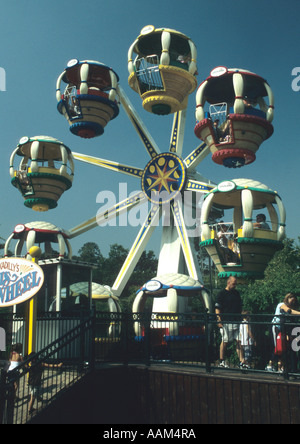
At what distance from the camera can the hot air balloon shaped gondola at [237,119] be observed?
731 inches

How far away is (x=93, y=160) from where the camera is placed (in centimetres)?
2850

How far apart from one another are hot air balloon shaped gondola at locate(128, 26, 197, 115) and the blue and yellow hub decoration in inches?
142

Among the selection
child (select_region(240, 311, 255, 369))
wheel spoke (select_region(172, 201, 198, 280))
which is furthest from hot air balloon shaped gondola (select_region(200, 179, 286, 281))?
child (select_region(240, 311, 255, 369))

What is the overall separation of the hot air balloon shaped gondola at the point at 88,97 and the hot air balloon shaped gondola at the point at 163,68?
2129 millimetres

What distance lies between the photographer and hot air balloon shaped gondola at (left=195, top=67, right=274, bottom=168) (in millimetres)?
18578

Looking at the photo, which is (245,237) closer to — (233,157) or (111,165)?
(233,157)

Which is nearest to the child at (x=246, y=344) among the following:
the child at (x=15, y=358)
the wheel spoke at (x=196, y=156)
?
the child at (x=15, y=358)

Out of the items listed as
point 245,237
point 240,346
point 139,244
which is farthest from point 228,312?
point 139,244

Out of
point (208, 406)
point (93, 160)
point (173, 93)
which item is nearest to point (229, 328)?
point (208, 406)

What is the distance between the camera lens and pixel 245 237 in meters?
18.3

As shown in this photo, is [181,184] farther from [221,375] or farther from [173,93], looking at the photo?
[221,375]

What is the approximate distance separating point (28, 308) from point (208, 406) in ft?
14.9

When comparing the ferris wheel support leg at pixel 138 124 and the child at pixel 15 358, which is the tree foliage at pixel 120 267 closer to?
the ferris wheel support leg at pixel 138 124

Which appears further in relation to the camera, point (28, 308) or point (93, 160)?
point (93, 160)
